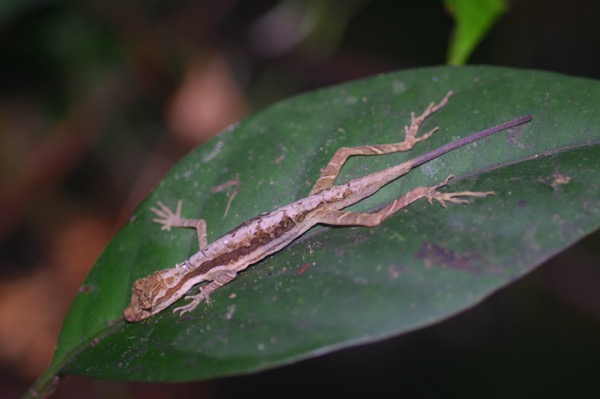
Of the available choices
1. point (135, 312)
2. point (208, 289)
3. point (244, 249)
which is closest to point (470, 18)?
point (244, 249)

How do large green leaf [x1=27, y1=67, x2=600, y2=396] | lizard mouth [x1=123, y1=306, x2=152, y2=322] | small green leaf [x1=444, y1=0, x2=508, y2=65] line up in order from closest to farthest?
large green leaf [x1=27, y1=67, x2=600, y2=396] → lizard mouth [x1=123, y1=306, x2=152, y2=322] → small green leaf [x1=444, y1=0, x2=508, y2=65]

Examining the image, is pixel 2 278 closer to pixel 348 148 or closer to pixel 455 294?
pixel 348 148

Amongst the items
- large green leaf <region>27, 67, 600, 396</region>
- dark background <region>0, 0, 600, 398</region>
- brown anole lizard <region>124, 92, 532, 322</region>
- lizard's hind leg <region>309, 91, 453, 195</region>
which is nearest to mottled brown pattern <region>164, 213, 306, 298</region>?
brown anole lizard <region>124, 92, 532, 322</region>

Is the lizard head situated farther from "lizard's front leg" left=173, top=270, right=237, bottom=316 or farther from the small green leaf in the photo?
the small green leaf

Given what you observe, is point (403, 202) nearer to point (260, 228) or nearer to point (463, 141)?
point (463, 141)

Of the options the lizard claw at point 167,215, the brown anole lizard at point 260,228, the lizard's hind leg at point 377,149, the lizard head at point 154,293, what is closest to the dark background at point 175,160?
the lizard head at point 154,293

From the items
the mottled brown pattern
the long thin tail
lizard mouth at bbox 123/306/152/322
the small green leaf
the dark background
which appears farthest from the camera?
the dark background

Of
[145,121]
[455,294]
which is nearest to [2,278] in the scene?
[145,121]
